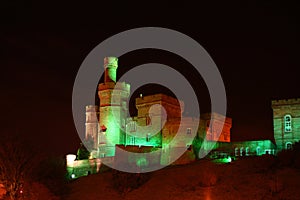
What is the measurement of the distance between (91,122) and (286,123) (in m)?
27.1

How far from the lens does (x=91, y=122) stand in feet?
237

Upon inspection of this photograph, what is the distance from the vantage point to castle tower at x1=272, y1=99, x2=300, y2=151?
55.4 m

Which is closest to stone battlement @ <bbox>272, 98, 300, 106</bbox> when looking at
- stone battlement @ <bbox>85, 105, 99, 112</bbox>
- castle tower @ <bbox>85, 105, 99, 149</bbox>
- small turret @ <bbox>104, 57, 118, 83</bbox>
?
small turret @ <bbox>104, 57, 118, 83</bbox>

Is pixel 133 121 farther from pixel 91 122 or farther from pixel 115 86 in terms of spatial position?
pixel 91 122

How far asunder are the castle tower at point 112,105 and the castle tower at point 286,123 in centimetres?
1996

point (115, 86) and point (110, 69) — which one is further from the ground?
point (110, 69)

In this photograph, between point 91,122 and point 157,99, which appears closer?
point 157,99

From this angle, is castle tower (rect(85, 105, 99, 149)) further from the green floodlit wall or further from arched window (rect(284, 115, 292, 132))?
arched window (rect(284, 115, 292, 132))

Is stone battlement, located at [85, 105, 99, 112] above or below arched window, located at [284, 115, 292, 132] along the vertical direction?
above

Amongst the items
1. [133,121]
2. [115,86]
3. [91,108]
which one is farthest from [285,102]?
[91,108]

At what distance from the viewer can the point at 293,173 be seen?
1774 inches

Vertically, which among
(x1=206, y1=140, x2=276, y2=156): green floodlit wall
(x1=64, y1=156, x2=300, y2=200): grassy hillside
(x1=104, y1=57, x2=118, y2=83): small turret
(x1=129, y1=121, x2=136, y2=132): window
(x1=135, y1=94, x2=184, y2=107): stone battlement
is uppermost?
(x1=104, y1=57, x2=118, y2=83): small turret

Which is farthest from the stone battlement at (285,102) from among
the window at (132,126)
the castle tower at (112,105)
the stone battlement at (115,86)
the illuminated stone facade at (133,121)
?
the stone battlement at (115,86)

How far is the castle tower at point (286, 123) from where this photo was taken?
5538cm
